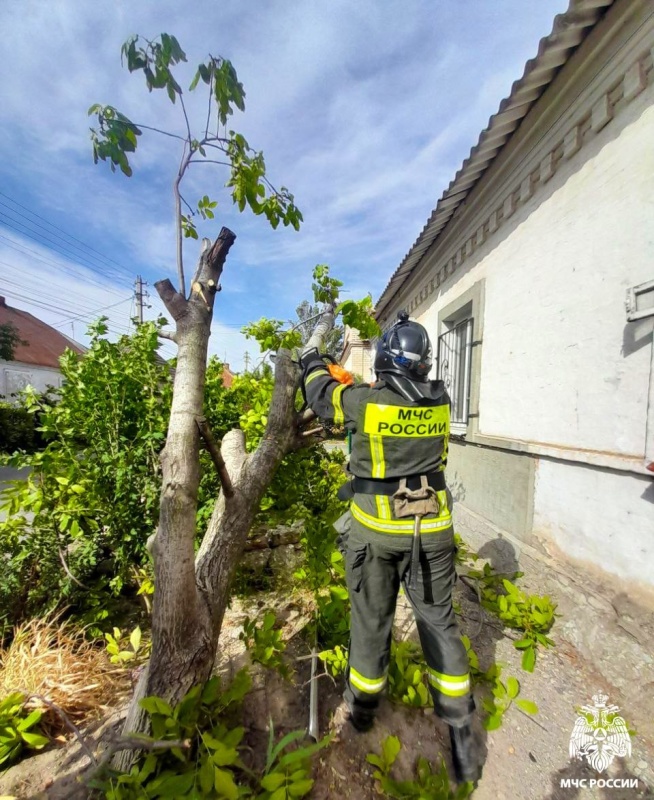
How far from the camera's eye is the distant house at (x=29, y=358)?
20047 millimetres

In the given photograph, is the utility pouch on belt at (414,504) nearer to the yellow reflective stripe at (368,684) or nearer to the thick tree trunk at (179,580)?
the yellow reflective stripe at (368,684)

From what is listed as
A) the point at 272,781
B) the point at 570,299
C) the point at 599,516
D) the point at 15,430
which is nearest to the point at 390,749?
the point at 272,781

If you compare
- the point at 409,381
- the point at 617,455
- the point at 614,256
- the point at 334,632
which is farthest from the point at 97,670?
the point at 614,256

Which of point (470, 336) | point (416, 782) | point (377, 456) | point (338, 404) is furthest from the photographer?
point (470, 336)

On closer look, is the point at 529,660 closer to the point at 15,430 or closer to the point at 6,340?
the point at 15,430

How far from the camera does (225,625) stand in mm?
2791

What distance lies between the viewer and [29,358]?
20922 mm

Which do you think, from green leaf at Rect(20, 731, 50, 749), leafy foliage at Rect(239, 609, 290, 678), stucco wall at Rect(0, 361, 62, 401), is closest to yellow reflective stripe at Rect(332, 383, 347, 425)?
leafy foliage at Rect(239, 609, 290, 678)

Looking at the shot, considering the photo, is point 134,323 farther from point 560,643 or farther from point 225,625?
point 560,643

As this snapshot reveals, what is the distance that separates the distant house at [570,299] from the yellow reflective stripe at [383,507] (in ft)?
Answer: 5.80

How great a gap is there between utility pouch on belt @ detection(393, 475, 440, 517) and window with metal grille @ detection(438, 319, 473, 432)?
122 inches

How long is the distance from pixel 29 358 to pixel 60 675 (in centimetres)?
2573

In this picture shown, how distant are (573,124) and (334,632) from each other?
454cm

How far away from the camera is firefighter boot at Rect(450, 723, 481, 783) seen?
5.42 ft
